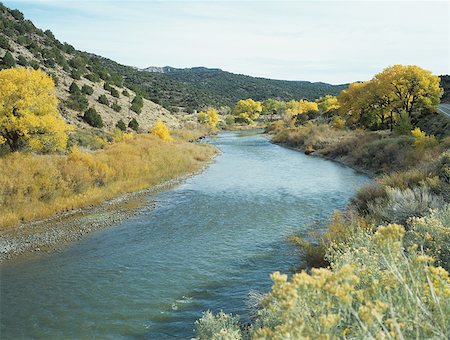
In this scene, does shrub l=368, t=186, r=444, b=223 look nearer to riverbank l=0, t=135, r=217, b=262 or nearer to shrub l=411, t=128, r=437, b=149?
riverbank l=0, t=135, r=217, b=262

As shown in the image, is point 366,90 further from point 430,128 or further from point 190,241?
point 190,241

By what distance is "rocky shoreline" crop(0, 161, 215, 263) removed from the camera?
602 inches

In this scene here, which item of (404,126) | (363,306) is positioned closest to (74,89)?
(404,126)

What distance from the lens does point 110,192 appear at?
2322cm

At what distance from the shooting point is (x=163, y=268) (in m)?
13.2

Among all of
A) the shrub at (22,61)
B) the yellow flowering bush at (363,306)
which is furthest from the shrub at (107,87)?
the yellow flowering bush at (363,306)

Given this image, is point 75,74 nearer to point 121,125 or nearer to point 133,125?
point 133,125

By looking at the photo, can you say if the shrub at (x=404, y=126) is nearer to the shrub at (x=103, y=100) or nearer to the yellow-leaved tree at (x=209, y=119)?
the shrub at (x=103, y=100)

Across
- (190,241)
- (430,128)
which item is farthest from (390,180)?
(430,128)

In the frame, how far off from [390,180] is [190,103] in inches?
3644

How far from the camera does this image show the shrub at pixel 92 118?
1615 inches

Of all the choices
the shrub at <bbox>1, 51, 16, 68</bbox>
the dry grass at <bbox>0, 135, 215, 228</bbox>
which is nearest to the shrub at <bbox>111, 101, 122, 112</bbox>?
the shrub at <bbox>1, 51, 16, 68</bbox>

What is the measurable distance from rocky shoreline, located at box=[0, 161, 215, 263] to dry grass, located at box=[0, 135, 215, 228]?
0.61 m

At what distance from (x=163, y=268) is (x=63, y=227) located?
7156 mm
